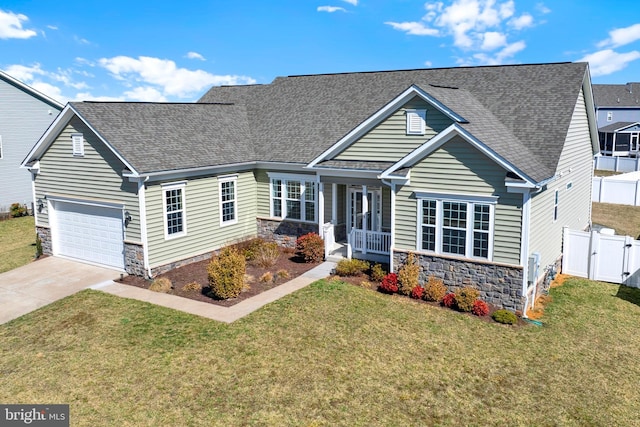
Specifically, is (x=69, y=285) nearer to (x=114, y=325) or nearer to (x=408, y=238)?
(x=114, y=325)

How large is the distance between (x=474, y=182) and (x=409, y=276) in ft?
11.4

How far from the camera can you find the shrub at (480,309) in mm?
14906

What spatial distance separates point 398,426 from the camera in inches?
388

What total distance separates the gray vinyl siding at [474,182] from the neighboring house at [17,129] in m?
26.5

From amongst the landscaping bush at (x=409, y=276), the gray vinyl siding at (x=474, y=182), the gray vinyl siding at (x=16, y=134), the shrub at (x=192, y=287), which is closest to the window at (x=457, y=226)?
the gray vinyl siding at (x=474, y=182)

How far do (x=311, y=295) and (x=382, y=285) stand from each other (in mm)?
2271

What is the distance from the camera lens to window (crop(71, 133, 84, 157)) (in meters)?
19.0

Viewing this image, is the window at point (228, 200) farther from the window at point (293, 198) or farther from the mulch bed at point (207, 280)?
the mulch bed at point (207, 280)

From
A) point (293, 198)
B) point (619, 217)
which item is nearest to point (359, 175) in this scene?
point (293, 198)

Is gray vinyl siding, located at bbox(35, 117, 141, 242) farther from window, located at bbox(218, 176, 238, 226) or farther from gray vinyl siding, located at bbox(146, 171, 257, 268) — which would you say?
window, located at bbox(218, 176, 238, 226)

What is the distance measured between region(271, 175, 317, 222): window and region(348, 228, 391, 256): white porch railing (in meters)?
2.73

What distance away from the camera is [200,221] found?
20.1 metres

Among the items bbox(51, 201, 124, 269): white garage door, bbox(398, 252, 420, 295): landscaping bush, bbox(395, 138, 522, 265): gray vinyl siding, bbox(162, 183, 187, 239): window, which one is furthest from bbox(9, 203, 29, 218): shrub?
bbox(395, 138, 522, 265): gray vinyl siding

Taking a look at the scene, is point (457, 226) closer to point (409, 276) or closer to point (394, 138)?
point (409, 276)
